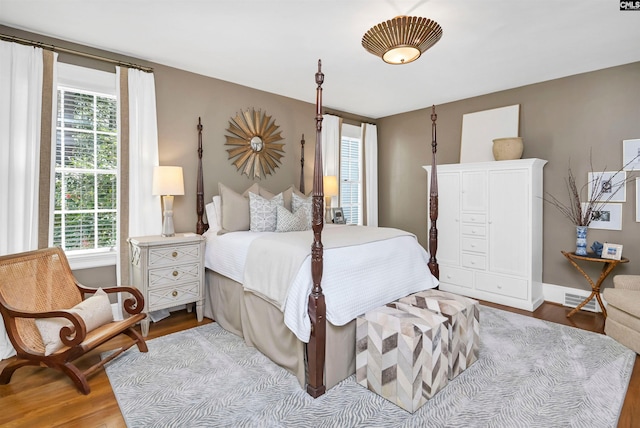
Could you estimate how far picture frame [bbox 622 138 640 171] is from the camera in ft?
11.5

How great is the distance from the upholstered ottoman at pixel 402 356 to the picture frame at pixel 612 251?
97.5 inches

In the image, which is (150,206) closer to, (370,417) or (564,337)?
(370,417)

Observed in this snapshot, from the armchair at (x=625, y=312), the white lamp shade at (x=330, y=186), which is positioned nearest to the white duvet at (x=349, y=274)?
the armchair at (x=625, y=312)

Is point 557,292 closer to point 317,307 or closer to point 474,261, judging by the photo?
point 474,261

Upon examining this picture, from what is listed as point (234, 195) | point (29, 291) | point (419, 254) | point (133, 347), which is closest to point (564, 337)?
point (419, 254)

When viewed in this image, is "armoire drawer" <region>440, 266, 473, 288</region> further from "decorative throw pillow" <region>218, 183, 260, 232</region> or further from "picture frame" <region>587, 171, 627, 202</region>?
"decorative throw pillow" <region>218, 183, 260, 232</region>

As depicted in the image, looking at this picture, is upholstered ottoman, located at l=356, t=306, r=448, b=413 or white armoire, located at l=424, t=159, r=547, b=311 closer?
upholstered ottoman, located at l=356, t=306, r=448, b=413

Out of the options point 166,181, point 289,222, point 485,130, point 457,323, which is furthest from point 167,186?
point 485,130

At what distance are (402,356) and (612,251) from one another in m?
2.90

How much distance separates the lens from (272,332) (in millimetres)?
2592

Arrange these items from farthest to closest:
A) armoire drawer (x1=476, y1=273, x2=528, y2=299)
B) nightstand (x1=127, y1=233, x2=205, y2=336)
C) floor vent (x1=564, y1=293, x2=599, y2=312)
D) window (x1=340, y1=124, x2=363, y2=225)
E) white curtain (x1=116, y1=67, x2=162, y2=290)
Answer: window (x1=340, y1=124, x2=363, y2=225) < armoire drawer (x1=476, y1=273, x2=528, y2=299) < floor vent (x1=564, y1=293, x2=599, y2=312) < white curtain (x1=116, y1=67, x2=162, y2=290) < nightstand (x1=127, y1=233, x2=205, y2=336)

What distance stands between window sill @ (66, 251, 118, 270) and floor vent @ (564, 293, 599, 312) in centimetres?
504

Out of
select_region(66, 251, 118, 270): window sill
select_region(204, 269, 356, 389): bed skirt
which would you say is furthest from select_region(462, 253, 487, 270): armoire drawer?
select_region(66, 251, 118, 270): window sill

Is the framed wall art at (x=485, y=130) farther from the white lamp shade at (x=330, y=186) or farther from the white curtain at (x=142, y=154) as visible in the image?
the white curtain at (x=142, y=154)
